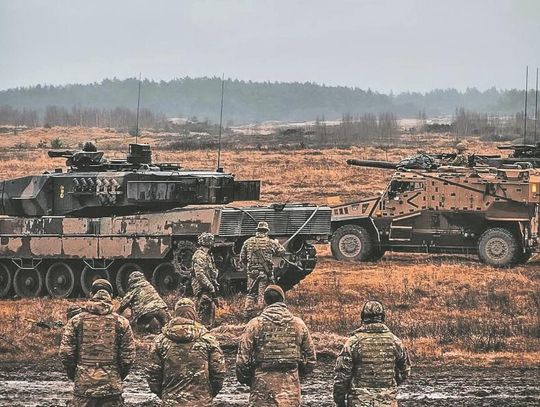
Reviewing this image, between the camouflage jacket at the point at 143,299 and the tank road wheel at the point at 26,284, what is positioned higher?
the camouflage jacket at the point at 143,299

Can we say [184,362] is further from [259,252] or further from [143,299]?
[259,252]

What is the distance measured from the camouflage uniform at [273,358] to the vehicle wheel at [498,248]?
15.3m

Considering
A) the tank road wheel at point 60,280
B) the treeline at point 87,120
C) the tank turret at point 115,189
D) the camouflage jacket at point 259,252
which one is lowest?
the tank road wheel at point 60,280

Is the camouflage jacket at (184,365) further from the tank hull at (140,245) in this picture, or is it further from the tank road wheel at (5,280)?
the tank road wheel at (5,280)

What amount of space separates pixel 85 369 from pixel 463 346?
6.87 m

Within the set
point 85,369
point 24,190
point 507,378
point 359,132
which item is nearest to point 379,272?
point 24,190

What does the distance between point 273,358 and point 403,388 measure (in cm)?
415

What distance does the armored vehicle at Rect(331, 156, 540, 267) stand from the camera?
24.6 metres

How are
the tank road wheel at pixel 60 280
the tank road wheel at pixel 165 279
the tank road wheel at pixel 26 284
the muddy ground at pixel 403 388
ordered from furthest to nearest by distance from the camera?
the tank road wheel at pixel 26 284 → the tank road wheel at pixel 60 280 → the tank road wheel at pixel 165 279 → the muddy ground at pixel 403 388

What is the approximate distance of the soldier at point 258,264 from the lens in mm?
17516

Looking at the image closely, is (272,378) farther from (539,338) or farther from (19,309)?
(19,309)

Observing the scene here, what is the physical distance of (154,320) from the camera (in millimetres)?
15750

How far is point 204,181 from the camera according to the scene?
20.8 meters

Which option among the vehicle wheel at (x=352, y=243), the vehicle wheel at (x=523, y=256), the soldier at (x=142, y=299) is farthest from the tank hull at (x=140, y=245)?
the vehicle wheel at (x=523, y=256)
